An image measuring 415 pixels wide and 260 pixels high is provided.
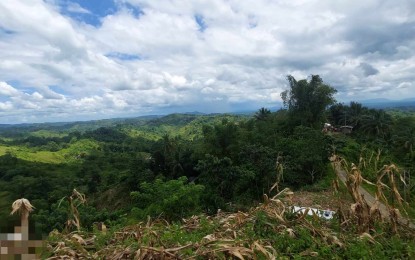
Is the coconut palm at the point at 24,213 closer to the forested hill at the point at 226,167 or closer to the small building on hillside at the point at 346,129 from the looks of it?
the forested hill at the point at 226,167

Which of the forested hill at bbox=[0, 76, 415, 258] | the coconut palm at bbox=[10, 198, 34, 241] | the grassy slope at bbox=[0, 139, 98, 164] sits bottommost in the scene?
the grassy slope at bbox=[0, 139, 98, 164]

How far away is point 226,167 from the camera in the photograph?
25422mm

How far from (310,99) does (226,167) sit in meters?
17.7

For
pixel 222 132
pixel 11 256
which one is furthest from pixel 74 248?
pixel 222 132

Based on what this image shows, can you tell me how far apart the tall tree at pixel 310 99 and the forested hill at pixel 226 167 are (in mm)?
109

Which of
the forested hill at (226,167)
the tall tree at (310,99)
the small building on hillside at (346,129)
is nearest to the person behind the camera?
the forested hill at (226,167)

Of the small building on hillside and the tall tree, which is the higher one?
the tall tree

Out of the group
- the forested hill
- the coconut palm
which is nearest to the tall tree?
the forested hill

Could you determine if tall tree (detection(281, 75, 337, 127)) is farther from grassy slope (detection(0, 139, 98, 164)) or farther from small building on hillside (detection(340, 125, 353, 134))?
grassy slope (detection(0, 139, 98, 164))

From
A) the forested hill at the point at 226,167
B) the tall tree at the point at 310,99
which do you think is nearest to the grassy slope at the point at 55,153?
the forested hill at the point at 226,167

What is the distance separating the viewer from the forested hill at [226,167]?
17438 mm

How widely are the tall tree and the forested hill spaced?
0.36ft

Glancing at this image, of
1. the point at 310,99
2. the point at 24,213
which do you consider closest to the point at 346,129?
the point at 310,99

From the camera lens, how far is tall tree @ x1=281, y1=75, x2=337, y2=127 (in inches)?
1508
